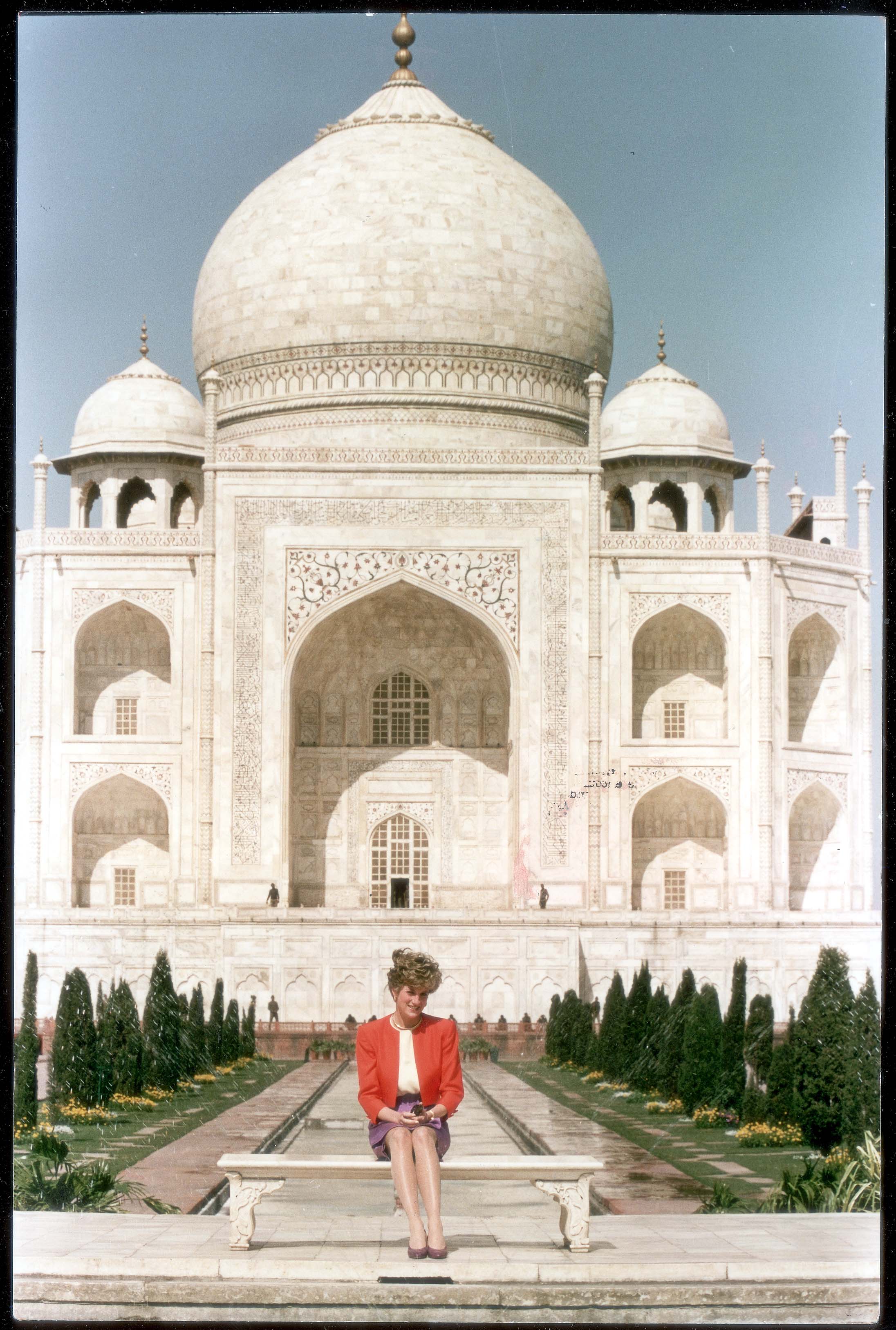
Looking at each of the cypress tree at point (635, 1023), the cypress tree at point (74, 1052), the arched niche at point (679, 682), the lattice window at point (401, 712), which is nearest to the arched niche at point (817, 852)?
the arched niche at point (679, 682)

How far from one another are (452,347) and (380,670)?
164 inches

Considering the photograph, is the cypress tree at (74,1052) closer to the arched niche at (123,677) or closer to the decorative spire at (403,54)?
the arched niche at (123,677)

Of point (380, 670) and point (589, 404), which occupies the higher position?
point (589, 404)

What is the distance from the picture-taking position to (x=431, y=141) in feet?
78.9

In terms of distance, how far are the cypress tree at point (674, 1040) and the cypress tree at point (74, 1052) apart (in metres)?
3.59

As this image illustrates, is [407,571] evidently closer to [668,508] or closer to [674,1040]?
[668,508]

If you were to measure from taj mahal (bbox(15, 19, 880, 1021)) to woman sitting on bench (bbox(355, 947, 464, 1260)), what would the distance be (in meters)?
12.5


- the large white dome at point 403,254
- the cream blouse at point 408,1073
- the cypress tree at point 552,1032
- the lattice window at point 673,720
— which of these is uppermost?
the large white dome at point 403,254

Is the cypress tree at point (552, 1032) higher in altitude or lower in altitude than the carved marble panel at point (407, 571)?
lower

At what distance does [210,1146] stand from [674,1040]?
3745 millimetres

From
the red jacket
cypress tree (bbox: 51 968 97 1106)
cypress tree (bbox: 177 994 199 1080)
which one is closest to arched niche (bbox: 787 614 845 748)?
cypress tree (bbox: 177 994 199 1080)

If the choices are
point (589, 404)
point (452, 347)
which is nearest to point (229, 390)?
point (452, 347)

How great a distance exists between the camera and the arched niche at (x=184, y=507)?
2445cm

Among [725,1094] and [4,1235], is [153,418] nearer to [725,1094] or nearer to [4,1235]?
[725,1094]
